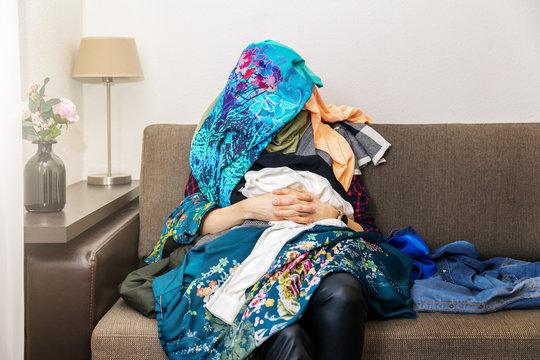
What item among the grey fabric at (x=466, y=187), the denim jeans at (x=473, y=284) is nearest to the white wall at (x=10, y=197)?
the denim jeans at (x=473, y=284)

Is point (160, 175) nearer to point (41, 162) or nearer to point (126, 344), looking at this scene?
point (41, 162)

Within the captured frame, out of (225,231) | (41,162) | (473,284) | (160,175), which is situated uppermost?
(41,162)

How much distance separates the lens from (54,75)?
204 centimetres

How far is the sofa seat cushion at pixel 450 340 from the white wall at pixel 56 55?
1308 mm

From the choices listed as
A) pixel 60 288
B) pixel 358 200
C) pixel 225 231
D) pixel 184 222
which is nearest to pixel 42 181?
pixel 60 288

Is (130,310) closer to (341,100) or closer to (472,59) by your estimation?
(341,100)

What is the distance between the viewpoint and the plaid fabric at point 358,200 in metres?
1.78

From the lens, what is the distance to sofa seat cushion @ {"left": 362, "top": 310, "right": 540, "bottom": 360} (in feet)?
4.45

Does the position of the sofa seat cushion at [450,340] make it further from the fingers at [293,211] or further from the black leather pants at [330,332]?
the fingers at [293,211]

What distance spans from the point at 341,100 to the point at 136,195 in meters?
0.97

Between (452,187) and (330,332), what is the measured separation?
3.02 feet

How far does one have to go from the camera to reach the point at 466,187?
1885 mm

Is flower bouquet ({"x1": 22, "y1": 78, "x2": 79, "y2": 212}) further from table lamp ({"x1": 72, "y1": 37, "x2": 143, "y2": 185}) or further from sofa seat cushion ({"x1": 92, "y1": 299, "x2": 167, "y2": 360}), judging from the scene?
table lamp ({"x1": 72, "y1": 37, "x2": 143, "y2": 185})

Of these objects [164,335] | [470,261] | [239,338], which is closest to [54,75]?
[164,335]
